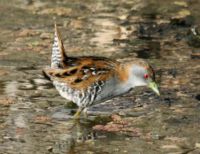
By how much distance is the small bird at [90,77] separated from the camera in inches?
344

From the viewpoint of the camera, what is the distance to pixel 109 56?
11.5m

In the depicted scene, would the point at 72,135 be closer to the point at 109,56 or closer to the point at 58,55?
the point at 58,55

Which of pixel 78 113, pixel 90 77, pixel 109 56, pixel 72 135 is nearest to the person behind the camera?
pixel 72 135

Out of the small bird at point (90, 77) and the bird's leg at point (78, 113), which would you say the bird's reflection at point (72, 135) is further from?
the small bird at point (90, 77)

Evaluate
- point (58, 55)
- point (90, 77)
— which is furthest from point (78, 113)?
point (58, 55)

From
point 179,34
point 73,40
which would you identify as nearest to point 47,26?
point 73,40

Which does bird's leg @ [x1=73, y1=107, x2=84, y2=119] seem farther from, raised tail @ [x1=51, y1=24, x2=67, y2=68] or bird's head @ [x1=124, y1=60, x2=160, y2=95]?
bird's head @ [x1=124, y1=60, x2=160, y2=95]

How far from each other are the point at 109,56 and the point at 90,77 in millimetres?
2724

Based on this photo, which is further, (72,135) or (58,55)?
(58,55)

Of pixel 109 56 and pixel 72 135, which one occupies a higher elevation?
pixel 109 56

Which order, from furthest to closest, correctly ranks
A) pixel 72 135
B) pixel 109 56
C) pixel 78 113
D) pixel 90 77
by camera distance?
pixel 109 56 → pixel 78 113 → pixel 90 77 → pixel 72 135

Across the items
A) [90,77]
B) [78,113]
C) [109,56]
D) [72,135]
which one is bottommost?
[72,135]

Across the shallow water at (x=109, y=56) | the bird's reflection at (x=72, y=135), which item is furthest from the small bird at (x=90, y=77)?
the shallow water at (x=109, y=56)

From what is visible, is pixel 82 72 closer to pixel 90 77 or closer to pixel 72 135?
pixel 90 77
